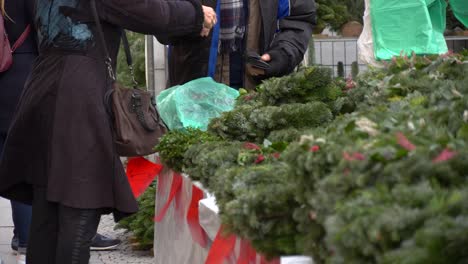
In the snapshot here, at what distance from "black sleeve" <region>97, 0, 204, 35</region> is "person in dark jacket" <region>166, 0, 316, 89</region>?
712 mm

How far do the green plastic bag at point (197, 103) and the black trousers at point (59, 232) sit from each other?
750 mm

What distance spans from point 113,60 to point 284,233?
1.82 metres

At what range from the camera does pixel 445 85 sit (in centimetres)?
240

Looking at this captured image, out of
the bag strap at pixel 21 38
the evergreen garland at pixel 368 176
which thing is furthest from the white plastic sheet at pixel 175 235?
the bag strap at pixel 21 38

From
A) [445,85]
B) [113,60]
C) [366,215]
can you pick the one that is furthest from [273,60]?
[366,215]

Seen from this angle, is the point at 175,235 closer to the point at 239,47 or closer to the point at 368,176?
the point at 239,47

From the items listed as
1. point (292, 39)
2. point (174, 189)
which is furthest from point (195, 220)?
point (292, 39)

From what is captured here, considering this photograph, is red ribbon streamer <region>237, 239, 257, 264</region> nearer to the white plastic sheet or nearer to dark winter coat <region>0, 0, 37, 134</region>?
the white plastic sheet

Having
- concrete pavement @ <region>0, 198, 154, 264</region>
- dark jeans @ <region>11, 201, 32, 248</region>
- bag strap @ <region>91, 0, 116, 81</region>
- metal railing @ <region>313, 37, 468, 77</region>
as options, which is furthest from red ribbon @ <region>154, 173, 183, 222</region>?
metal railing @ <region>313, 37, 468, 77</region>

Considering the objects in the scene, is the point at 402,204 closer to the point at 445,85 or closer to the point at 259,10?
the point at 445,85

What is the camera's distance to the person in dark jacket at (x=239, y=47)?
182 inches

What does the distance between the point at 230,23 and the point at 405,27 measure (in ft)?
7.46

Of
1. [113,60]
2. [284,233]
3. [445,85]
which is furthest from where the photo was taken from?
[113,60]

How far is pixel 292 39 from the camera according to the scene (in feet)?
16.0
